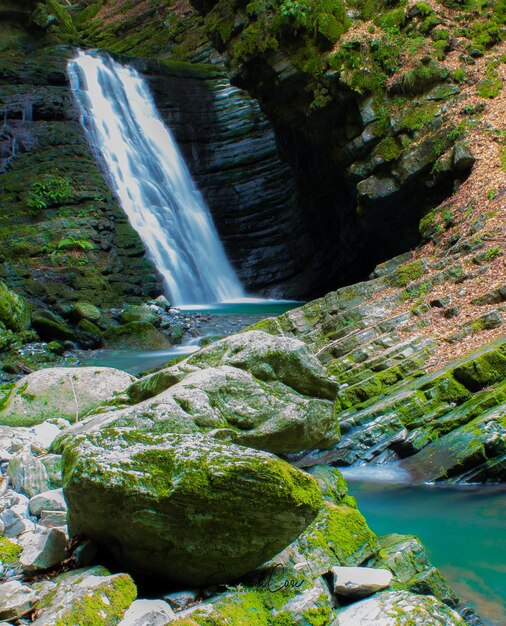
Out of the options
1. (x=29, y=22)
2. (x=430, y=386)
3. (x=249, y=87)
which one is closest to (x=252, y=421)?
(x=430, y=386)

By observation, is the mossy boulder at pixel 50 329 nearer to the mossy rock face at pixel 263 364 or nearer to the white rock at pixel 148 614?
the mossy rock face at pixel 263 364

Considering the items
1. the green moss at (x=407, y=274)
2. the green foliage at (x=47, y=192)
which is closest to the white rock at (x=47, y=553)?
the green moss at (x=407, y=274)

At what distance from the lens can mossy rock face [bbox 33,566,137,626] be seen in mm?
2832

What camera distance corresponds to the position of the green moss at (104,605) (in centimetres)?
282

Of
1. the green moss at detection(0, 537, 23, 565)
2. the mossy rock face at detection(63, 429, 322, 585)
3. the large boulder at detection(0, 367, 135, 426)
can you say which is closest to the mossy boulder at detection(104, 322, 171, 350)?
the large boulder at detection(0, 367, 135, 426)

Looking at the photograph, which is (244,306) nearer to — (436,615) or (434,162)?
(434,162)

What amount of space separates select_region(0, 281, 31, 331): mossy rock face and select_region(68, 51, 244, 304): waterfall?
6808 mm

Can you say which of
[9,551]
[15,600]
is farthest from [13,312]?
[15,600]

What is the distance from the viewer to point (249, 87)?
1817cm

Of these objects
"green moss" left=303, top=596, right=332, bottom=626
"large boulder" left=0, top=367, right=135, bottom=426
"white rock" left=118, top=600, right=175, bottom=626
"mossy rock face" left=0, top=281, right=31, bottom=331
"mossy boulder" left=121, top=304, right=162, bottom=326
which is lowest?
"green moss" left=303, top=596, right=332, bottom=626

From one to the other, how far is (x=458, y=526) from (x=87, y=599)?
3734 mm

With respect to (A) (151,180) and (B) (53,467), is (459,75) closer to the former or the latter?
(A) (151,180)

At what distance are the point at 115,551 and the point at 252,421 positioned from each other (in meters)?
1.43

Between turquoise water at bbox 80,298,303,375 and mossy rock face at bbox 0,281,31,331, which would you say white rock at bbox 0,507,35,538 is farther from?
mossy rock face at bbox 0,281,31,331
